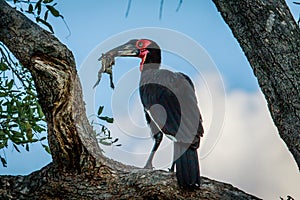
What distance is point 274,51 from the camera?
3.08m

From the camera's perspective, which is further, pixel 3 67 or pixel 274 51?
pixel 3 67

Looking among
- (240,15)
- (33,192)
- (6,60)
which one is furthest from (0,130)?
(240,15)

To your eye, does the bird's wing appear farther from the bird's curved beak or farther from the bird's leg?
the bird's curved beak

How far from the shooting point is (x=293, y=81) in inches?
119

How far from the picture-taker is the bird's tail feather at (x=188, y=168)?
3.31 metres

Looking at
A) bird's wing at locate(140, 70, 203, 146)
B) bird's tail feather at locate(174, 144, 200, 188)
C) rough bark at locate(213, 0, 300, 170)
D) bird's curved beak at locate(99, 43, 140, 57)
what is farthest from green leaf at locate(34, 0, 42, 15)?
rough bark at locate(213, 0, 300, 170)

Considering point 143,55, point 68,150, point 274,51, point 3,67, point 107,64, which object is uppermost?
point 143,55

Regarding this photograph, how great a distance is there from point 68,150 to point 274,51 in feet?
3.92

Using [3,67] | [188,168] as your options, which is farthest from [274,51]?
[3,67]

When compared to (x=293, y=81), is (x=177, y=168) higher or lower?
lower

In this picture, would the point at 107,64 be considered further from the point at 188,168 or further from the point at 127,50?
the point at 188,168

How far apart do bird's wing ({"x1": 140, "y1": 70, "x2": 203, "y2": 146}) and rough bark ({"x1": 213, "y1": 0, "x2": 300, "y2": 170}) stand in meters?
0.73

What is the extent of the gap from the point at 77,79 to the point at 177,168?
0.72 meters

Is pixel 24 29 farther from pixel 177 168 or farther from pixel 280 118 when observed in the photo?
pixel 280 118
